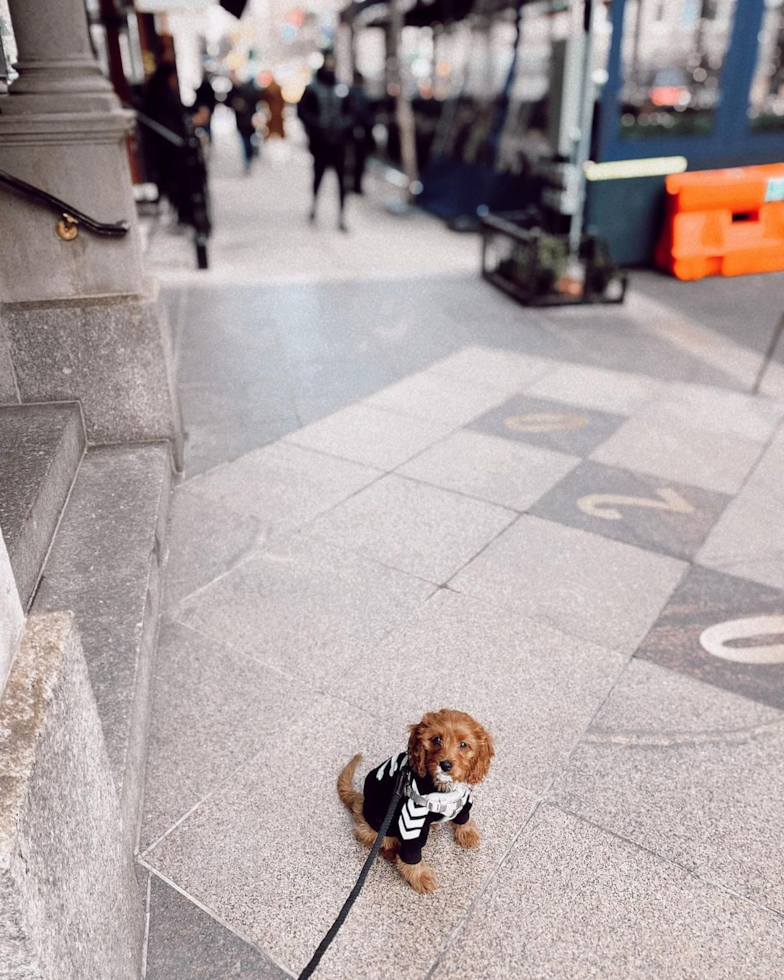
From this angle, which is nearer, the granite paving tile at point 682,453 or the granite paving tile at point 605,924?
the granite paving tile at point 605,924

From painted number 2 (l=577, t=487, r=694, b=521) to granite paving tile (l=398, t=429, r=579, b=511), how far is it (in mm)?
294

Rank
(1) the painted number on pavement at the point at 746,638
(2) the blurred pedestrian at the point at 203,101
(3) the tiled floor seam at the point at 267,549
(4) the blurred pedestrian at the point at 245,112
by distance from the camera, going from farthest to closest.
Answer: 1. (4) the blurred pedestrian at the point at 245,112
2. (2) the blurred pedestrian at the point at 203,101
3. (3) the tiled floor seam at the point at 267,549
4. (1) the painted number on pavement at the point at 746,638

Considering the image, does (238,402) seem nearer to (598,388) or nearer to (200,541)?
(200,541)

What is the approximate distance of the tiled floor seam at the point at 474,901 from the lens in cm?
227

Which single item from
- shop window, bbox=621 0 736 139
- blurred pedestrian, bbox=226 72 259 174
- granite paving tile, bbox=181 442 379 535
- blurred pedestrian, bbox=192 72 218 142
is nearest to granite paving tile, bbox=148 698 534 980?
granite paving tile, bbox=181 442 379 535

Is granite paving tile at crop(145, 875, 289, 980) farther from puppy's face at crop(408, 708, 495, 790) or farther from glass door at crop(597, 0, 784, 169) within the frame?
glass door at crop(597, 0, 784, 169)

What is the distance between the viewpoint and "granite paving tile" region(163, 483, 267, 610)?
13.0 ft

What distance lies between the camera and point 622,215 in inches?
402

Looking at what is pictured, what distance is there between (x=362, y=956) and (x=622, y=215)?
979 cm

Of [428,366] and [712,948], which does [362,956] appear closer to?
[712,948]

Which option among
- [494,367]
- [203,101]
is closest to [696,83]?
[494,367]

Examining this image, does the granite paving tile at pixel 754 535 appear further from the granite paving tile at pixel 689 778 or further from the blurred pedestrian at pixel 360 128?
the blurred pedestrian at pixel 360 128

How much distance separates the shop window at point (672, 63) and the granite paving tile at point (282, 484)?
7064 millimetres

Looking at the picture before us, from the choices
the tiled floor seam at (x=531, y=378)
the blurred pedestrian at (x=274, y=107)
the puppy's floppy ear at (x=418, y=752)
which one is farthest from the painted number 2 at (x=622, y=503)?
the blurred pedestrian at (x=274, y=107)
